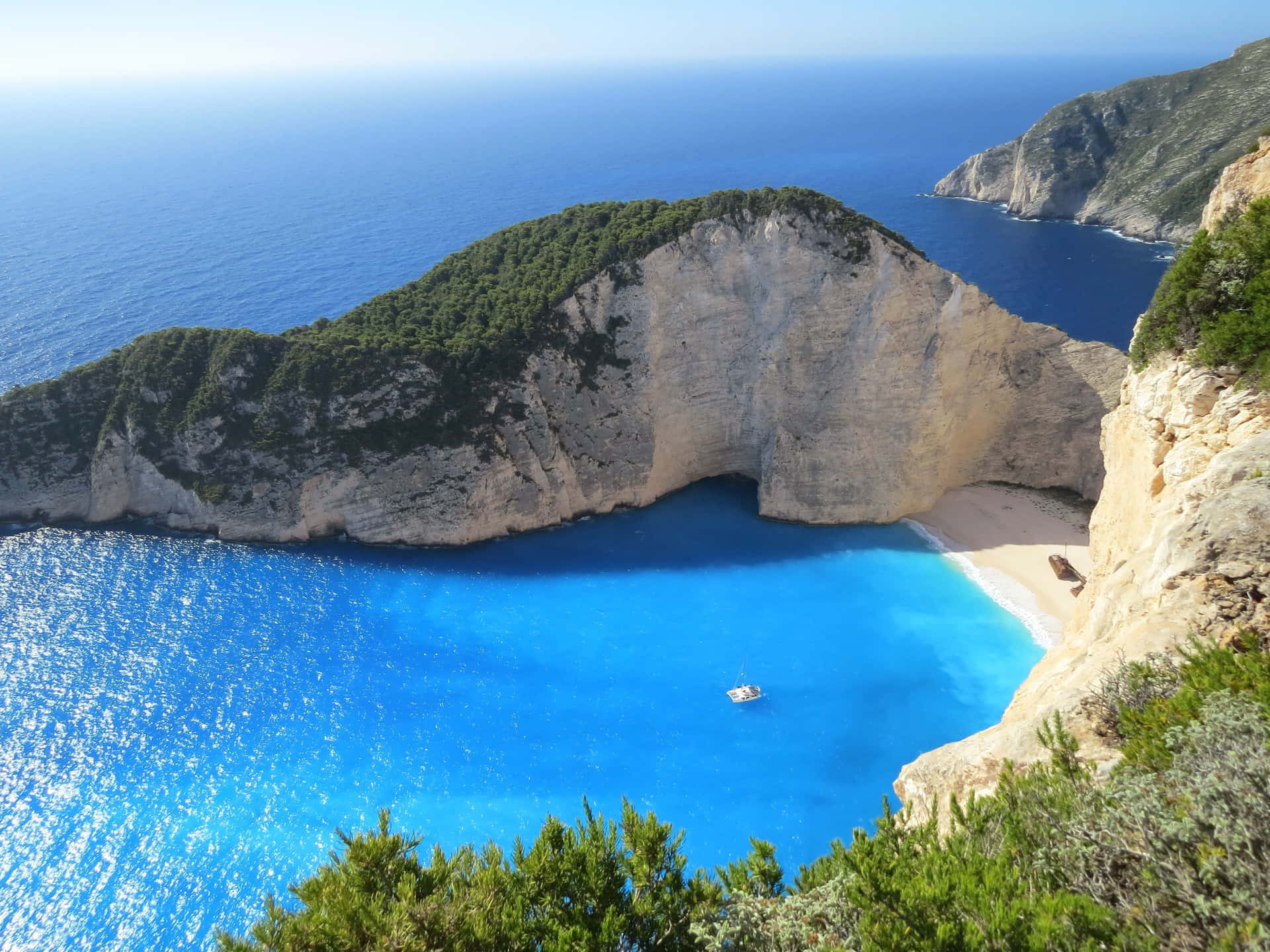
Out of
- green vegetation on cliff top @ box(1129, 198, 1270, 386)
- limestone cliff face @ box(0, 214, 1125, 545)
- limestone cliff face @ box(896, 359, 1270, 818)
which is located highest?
green vegetation on cliff top @ box(1129, 198, 1270, 386)

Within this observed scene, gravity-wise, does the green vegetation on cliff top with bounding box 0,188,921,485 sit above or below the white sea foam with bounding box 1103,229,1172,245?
above

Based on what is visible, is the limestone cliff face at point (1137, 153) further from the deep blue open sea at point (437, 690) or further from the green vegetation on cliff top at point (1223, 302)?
the green vegetation on cliff top at point (1223, 302)

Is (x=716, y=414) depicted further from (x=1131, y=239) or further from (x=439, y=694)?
(x=1131, y=239)

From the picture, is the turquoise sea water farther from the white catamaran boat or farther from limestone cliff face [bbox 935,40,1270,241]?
limestone cliff face [bbox 935,40,1270,241]

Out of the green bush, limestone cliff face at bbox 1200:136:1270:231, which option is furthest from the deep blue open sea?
limestone cliff face at bbox 1200:136:1270:231

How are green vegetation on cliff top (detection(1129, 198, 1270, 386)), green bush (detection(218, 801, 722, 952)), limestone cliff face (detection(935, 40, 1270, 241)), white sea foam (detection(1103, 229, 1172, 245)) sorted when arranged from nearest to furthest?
green bush (detection(218, 801, 722, 952)) → green vegetation on cliff top (detection(1129, 198, 1270, 386)) → white sea foam (detection(1103, 229, 1172, 245)) → limestone cliff face (detection(935, 40, 1270, 241))

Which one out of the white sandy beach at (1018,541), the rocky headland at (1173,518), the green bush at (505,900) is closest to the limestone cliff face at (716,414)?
the white sandy beach at (1018,541)
